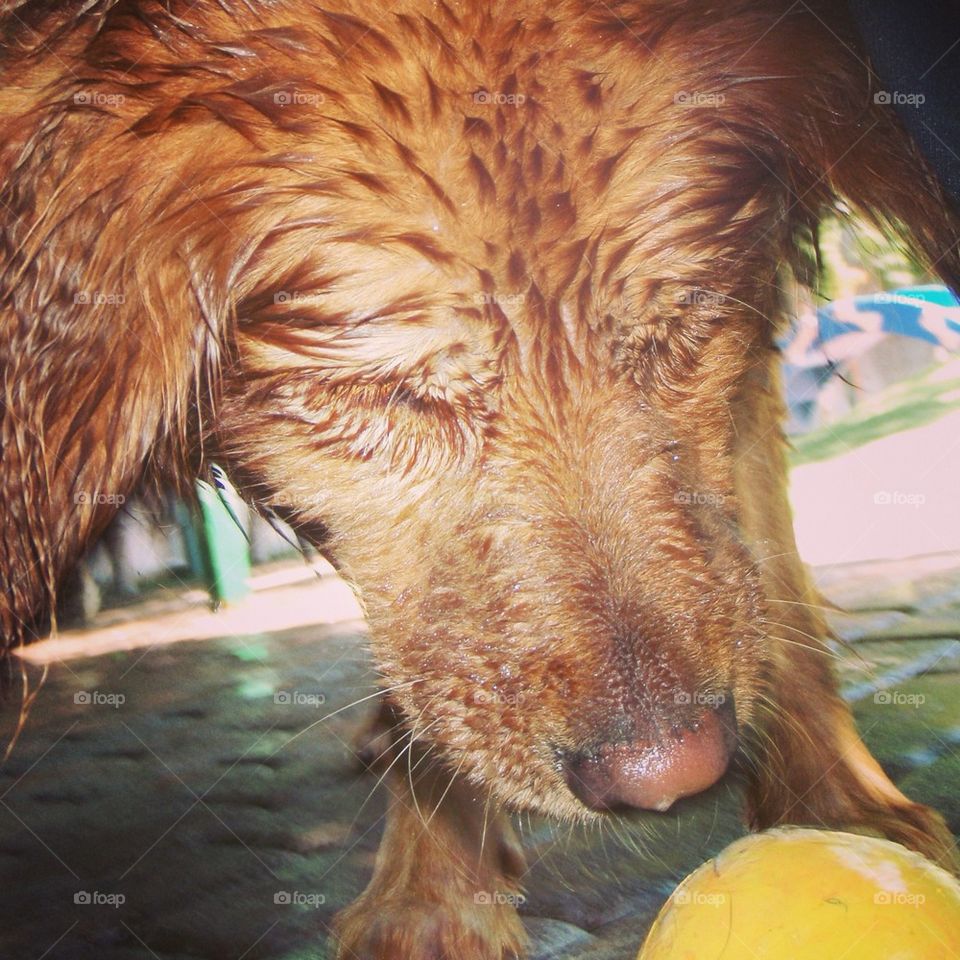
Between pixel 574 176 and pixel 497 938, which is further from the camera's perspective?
pixel 497 938

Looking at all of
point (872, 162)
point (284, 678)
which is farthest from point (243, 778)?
point (872, 162)

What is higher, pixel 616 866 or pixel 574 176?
pixel 574 176

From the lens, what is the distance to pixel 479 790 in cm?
100

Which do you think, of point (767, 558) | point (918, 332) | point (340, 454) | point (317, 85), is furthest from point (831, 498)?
point (317, 85)

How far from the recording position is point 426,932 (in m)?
1.05

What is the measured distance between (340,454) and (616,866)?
52 cm

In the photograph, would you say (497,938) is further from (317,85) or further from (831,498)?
(317,85)

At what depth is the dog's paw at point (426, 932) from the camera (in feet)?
3.32

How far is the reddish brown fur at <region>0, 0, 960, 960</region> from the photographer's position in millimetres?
883

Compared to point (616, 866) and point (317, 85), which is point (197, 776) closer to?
point (616, 866)

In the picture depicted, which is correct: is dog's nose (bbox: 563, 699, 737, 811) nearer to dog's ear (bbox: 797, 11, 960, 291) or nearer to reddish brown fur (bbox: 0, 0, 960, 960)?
reddish brown fur (bbox: 0, 0, 960, 960)

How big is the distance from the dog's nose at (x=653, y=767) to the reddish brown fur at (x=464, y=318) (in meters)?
0.02

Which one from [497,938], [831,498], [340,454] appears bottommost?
[497,938]

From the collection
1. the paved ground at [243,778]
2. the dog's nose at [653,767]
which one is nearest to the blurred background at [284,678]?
the paved ground at [243,778]
